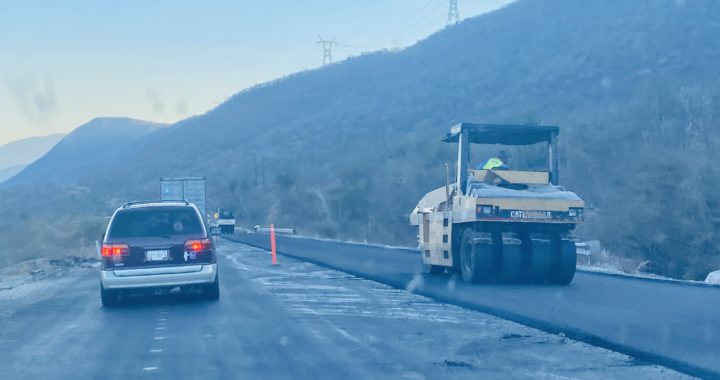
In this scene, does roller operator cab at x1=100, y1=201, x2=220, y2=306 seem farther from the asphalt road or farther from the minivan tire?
the asphalt road

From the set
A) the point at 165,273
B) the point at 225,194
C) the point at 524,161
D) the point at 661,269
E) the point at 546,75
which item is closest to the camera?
the point at 165,273

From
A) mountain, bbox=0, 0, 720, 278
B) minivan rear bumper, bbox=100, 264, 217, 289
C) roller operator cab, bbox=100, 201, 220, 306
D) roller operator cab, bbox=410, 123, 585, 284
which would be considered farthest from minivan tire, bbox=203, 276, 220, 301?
mountain, bbox=0, 0, 720, 278

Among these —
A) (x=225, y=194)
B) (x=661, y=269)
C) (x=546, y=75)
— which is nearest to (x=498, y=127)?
(x=661, y=269)

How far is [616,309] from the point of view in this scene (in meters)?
14.2

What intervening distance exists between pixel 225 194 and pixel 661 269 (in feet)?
267

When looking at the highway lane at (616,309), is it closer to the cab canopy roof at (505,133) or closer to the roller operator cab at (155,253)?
the cab canopy roof at (505,133)

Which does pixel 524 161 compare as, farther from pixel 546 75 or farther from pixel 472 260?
pixel 546 75

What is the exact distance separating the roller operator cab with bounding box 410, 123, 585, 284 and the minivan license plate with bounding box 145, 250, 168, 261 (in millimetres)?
5921

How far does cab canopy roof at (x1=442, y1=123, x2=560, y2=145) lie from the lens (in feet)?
64.3

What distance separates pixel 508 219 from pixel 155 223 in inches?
264

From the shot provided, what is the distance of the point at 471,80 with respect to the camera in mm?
95812

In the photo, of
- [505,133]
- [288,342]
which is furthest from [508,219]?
[288,342]

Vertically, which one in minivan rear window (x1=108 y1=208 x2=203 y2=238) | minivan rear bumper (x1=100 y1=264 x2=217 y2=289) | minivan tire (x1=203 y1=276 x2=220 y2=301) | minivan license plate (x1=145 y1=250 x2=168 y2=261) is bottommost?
minivan tire (x1=203 y1=276 x2=220 y2=301)

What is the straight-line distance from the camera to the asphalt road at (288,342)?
9.66m
